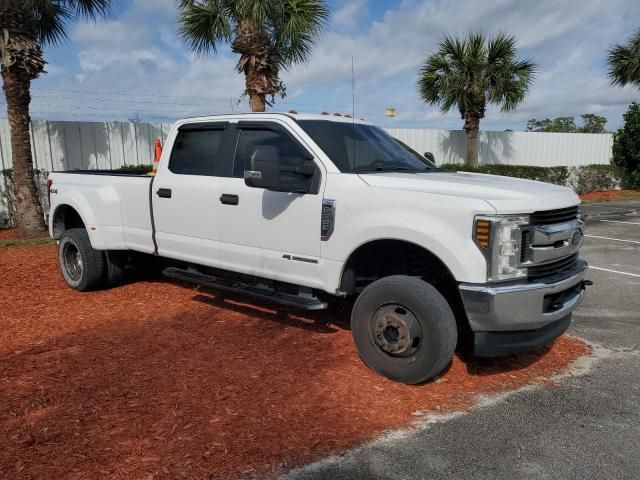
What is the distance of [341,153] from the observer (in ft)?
15.3

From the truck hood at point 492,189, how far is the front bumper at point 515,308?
533 millimetres

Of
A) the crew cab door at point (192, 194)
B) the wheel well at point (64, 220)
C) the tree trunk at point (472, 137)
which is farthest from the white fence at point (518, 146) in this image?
the crew cab door at point (192, 194)

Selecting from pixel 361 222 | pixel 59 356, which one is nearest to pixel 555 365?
pixel 361 222

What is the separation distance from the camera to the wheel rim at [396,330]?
3.90 meters

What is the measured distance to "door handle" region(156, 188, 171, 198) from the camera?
18.1 ft

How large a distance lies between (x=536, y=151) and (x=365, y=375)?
20425 millimetres

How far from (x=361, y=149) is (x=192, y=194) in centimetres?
173

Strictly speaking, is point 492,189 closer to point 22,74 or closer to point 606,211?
point 22,74

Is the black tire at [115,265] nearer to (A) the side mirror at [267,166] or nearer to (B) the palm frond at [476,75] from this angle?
(A) the side mirror at [267,166]

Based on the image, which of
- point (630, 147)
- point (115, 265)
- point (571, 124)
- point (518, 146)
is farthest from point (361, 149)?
point (571, 124)

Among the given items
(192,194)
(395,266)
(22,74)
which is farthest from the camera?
(22,74)

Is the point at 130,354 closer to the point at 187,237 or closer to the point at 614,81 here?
the point at 187,237

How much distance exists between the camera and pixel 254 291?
5.00 metres

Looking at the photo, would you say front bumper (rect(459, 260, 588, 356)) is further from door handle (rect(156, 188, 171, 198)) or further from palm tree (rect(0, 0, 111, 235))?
palm tree (rect(0, 0, 111, 235))
